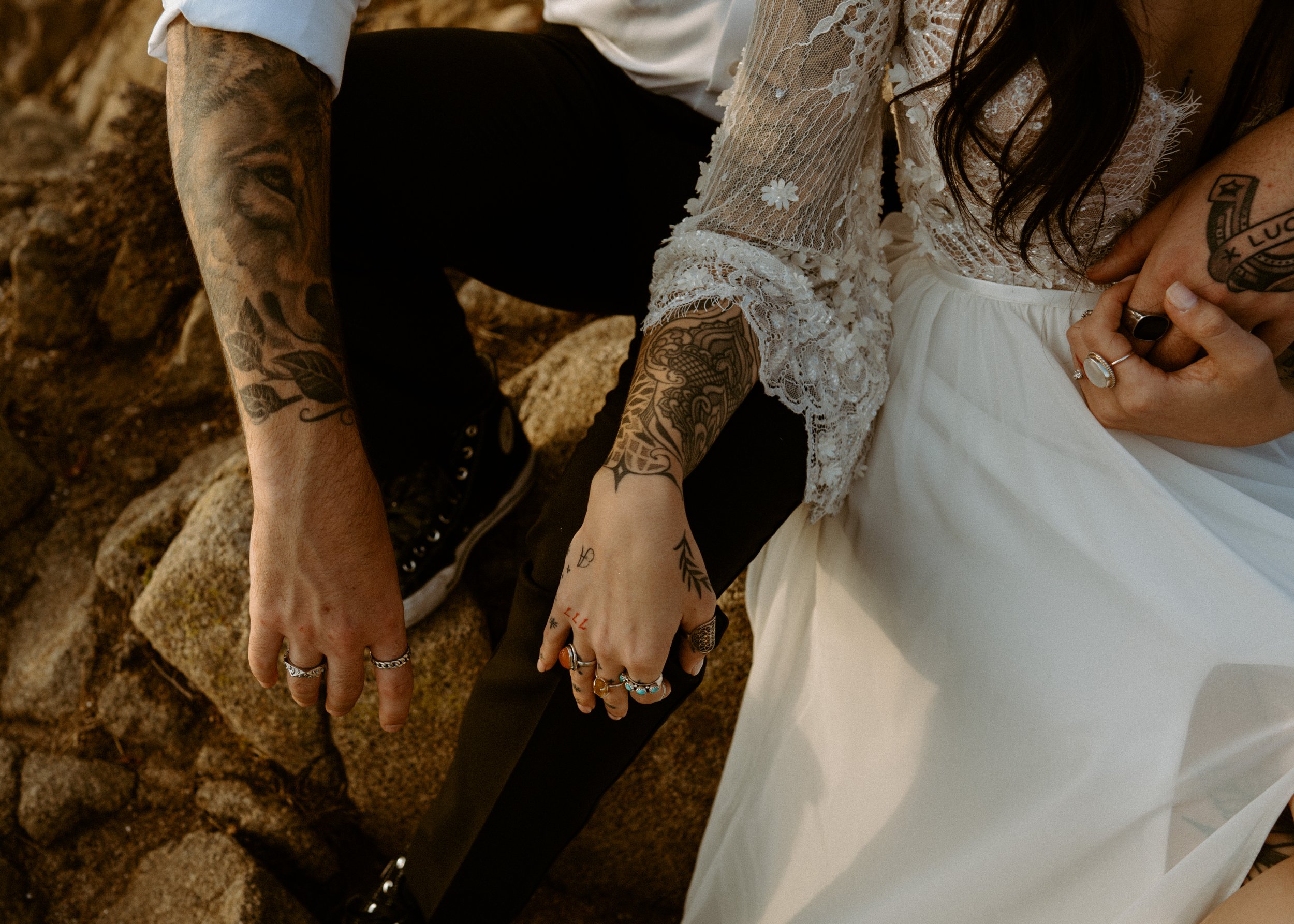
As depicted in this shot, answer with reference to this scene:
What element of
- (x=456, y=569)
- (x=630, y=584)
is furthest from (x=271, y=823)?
(x=630, y=584)

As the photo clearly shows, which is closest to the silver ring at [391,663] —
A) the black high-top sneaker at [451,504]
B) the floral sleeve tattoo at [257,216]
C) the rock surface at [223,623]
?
the floral sleeve tattoo at [257,216]

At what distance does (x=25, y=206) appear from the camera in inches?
129

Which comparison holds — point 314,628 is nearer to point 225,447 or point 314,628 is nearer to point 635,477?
point 635,477

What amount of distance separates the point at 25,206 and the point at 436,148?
2909mm

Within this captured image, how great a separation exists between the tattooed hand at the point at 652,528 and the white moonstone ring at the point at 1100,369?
17.1 inches

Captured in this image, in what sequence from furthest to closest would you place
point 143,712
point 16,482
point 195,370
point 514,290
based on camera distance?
point 195,370
point 16,482
point 143,712
point 514,290

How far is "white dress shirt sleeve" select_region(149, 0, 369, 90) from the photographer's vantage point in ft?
3.35

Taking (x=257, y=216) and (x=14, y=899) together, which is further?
(x=14, y=899)

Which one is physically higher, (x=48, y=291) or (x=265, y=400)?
(x=265, y=400)

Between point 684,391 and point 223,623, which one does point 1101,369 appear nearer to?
point 684,391

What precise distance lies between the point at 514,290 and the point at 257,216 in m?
0.63

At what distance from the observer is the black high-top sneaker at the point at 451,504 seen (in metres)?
1.60

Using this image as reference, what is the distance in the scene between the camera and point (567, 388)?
2.07 metres

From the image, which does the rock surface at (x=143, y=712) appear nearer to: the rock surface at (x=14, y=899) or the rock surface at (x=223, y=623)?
the rock surface at (x=223, y=623)
